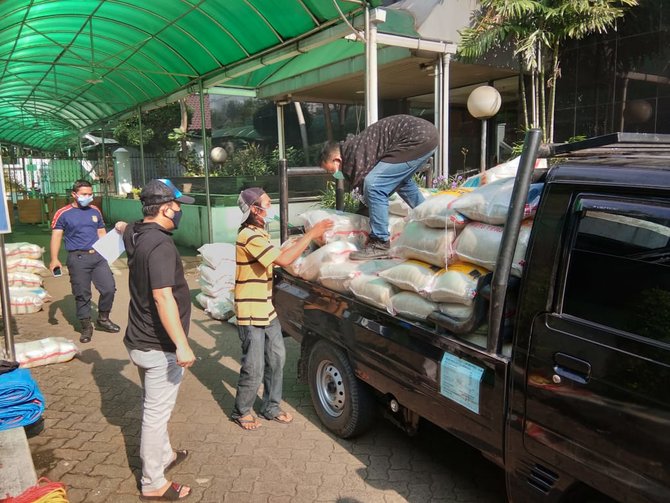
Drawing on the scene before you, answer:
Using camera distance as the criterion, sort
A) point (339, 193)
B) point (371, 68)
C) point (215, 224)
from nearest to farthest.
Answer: point (339, 193) < point (371, 68) < point (215, 224)

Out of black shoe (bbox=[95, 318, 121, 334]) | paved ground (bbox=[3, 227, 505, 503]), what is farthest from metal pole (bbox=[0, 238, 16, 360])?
black shoe (bbox=[95, 318, 121, 334])

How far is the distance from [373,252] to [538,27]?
6.50 m

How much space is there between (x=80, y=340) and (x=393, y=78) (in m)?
8.00

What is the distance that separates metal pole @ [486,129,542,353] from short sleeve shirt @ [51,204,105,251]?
541cm

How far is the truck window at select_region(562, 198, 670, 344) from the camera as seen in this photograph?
1860mm

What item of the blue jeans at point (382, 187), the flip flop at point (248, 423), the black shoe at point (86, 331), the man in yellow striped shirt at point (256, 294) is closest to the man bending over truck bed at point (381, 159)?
the blue jeans at point (382, 187)

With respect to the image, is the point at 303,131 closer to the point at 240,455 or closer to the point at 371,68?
the point at 371,68

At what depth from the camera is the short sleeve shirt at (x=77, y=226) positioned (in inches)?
247

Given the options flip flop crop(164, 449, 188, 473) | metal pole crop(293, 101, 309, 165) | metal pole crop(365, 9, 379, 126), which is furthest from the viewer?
metal pole crop(293, 101, 309, 165)

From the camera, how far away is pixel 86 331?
6281 mm

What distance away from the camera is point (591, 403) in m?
1.93

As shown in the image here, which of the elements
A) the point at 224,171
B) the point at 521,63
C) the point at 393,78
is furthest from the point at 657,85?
the point at 224,171

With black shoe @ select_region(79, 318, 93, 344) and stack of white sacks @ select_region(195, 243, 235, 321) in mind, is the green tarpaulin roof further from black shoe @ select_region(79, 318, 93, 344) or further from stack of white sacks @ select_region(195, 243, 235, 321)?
black shoe @ select_region(79, 318, 93, 344)

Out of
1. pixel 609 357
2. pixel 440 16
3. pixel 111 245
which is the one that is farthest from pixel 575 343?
pixel 440 16
